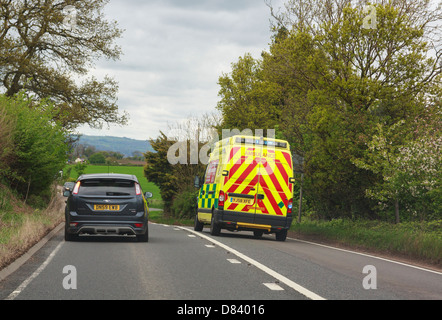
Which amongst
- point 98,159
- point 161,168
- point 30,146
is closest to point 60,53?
point 30,146

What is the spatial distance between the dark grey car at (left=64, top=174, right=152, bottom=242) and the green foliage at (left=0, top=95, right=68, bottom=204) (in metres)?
6.20

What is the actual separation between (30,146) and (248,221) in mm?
8645

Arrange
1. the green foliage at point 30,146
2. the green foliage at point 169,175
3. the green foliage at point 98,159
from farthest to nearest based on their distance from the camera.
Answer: the green foliage at point 98,159, the green foliage at point 169,175, the green foliage at point 30,146

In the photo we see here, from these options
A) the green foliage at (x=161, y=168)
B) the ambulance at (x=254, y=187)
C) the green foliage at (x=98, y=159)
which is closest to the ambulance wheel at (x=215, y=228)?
the ambulance at (x=254, y=187)

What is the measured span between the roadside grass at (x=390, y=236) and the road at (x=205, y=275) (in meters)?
1.61

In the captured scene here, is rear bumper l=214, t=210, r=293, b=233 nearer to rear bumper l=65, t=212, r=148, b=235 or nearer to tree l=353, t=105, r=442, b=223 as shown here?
tree l=353, t=105, r=442, b=223

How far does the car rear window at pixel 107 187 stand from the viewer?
48.2 feet

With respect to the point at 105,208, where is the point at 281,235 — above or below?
below

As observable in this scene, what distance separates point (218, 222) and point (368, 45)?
9372mm

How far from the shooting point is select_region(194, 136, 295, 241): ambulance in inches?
693

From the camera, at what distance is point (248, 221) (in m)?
17.7

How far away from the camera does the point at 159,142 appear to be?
66250 mm

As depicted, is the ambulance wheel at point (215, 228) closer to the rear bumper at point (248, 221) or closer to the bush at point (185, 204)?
the rear bumper at point (248, 221)

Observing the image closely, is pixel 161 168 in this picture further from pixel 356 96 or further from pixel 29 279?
pixel 29 279
